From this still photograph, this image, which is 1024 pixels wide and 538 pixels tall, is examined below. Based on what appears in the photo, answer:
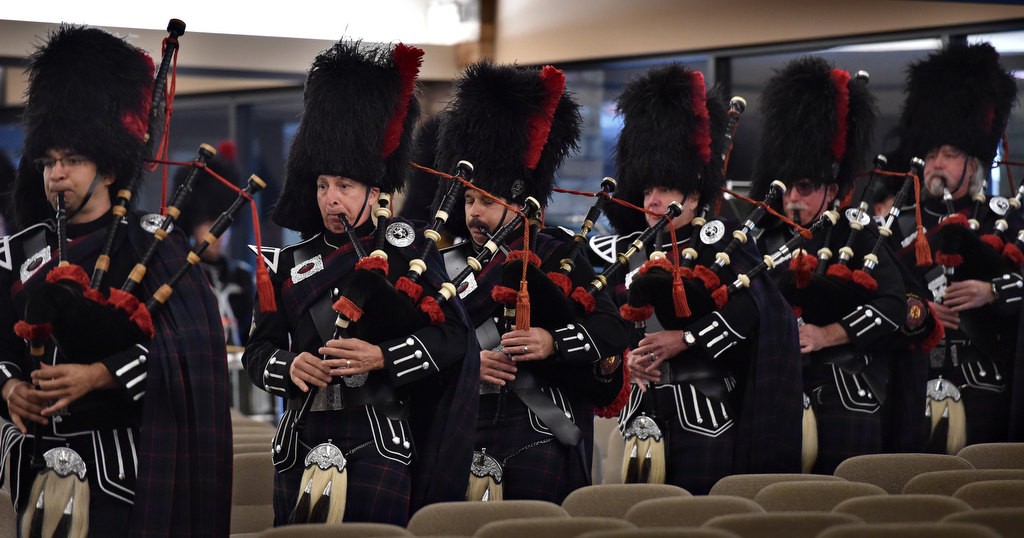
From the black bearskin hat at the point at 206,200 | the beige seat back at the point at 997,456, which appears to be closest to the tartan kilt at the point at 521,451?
the beige seat back at the point at 997,456

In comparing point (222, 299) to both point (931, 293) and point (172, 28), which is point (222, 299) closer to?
point (931, 293)

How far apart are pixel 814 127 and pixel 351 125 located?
2253 millimetres

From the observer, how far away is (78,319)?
132 inches

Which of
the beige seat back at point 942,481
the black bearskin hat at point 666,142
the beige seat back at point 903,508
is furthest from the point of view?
the black bearskin hat at point 666,142

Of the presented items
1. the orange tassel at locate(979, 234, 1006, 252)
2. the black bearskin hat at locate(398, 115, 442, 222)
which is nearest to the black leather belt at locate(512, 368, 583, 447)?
the black bearskin hat at locate(398, 115, 442, 222)

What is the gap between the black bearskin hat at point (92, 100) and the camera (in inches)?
140

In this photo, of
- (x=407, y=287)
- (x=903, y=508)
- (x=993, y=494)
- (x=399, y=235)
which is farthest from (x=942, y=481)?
(x=399, y=235)

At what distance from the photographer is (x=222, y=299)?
8.62m

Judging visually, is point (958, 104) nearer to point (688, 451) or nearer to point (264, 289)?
point (688, 451)

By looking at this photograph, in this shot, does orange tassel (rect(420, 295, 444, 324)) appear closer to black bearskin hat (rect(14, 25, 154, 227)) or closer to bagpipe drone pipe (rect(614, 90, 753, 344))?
bagpipe drone pipe (rect(614, 90, 753, 344))

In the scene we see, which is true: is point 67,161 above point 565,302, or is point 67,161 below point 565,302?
above

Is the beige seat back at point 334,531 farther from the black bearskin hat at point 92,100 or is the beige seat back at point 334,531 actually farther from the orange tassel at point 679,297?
the orange tassel at point 679,297

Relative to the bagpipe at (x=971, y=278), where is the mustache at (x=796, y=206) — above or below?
above

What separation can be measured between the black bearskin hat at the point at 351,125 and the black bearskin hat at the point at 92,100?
44cm
